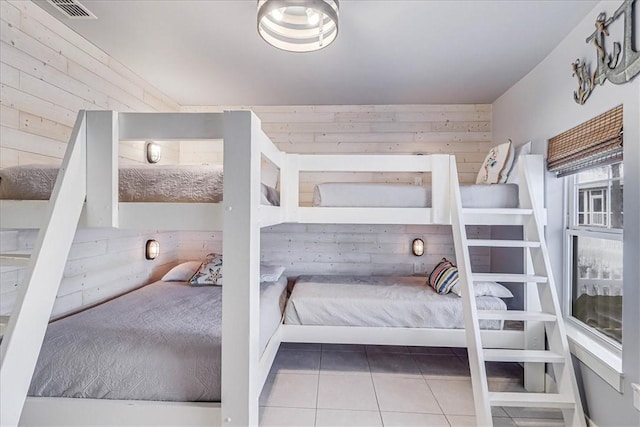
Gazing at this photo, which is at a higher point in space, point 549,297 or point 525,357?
point 549,297

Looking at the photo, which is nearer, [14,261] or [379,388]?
[14,261]

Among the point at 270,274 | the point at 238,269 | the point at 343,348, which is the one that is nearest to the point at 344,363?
the point at 343,348

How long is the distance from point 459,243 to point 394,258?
1.44 metres

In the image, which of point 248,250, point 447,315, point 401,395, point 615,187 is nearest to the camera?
point 248,250

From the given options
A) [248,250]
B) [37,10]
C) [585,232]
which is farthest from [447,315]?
[37,10]

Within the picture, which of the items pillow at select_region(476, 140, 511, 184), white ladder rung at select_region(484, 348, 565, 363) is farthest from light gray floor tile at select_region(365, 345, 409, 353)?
pillow at select_region(476, 140, 511, 184)

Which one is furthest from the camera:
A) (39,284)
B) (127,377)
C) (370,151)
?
(370,151)

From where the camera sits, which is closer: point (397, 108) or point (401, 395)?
point (401, 395)

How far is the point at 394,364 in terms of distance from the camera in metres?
2.66

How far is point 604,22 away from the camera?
1748 millimetres

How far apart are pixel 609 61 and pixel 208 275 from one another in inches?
127

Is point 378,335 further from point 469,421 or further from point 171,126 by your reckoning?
point 171,126

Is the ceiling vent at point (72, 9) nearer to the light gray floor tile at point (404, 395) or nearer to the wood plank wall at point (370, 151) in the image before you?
the wood plank wall at point (370, 151)

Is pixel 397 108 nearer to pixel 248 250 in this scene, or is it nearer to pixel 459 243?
pixel 459 243
